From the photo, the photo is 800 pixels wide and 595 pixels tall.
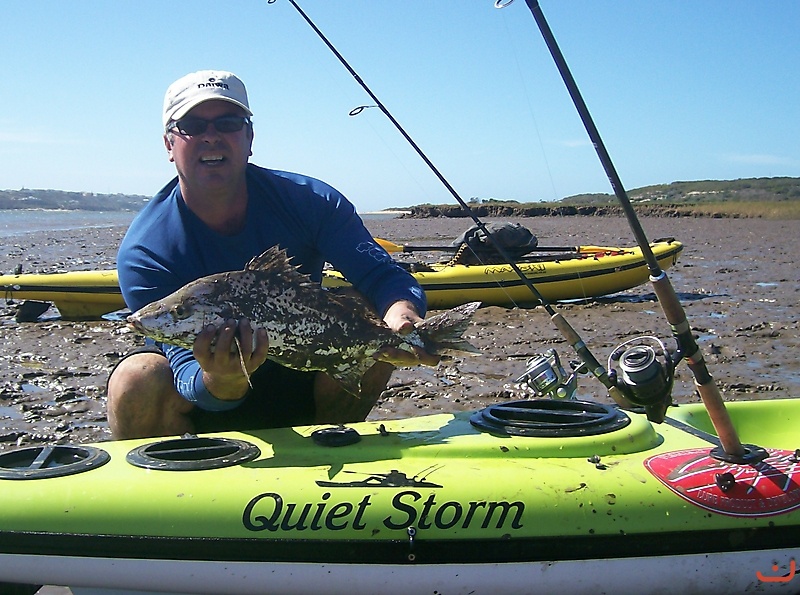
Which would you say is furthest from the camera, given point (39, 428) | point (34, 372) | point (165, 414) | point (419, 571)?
point (34, 372)

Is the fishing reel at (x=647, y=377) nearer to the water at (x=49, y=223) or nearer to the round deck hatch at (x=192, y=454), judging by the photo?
the round deck hatch at (x=192, y=454)

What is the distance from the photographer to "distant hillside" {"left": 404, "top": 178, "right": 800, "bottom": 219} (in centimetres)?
4122

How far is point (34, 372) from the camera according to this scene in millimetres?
7336

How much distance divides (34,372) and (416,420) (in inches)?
199

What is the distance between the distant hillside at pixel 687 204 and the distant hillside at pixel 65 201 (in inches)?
2168

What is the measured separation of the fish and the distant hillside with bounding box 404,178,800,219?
26557 millimetres

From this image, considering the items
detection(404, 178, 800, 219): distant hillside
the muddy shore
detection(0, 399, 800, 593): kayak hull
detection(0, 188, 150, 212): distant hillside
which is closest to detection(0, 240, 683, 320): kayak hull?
the muddy shore

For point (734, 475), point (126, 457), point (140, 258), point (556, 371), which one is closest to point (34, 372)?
point (140, 258)

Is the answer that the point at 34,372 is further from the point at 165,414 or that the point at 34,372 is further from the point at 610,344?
the point at 610,344

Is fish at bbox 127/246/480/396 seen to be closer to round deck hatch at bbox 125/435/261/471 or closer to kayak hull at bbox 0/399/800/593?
round deck hatch at bbox 125/435/261/471

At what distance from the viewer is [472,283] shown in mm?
10688

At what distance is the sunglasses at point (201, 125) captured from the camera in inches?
140

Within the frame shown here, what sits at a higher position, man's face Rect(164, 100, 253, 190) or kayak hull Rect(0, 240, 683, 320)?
man's face Rect(164, 100, 253, 190)

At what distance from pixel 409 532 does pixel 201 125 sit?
2014 millimetres
